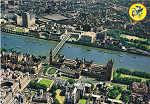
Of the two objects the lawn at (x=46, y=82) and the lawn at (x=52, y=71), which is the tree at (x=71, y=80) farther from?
the lawn at (x=52, y=71)

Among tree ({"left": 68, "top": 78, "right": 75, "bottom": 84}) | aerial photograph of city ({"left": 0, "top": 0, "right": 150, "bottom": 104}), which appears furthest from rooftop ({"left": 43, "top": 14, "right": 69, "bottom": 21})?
tree ({"left": 68, "top": 78, "right": 75, "bottom": 84})

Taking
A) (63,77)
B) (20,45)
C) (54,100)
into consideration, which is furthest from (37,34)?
(54,100)

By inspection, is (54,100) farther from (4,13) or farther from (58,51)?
(4,13)

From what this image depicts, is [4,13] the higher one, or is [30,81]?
[4,13]

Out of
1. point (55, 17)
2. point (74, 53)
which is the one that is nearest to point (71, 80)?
point (74, 53)

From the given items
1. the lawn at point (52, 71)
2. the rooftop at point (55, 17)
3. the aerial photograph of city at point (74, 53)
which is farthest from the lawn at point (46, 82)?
the rooftop at point (55, 17)

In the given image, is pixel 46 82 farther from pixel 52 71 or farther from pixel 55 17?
pixel 55 17

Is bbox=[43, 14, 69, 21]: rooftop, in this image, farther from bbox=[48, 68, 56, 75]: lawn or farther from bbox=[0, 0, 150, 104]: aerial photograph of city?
bbox=[48, 68, 56, 75]: lawn
